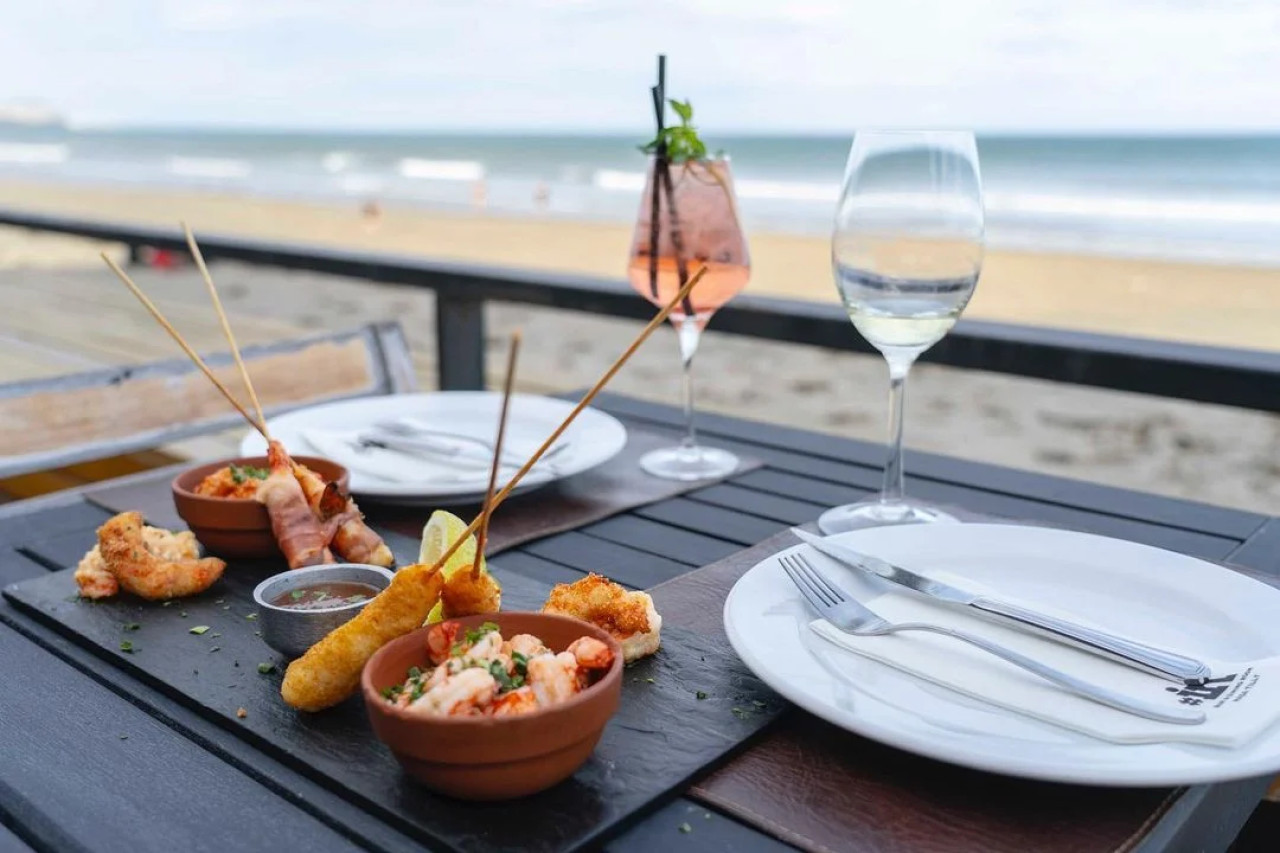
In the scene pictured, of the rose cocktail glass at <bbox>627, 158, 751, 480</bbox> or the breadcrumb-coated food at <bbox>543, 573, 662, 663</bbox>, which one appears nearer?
the breadcrumb-coated food at <bbox>543, 573, 662, 663</bbox>

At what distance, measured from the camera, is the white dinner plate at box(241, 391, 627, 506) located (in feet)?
3.93

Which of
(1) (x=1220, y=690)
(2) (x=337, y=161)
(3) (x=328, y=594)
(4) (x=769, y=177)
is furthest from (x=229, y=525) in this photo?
(2) (x=337, y=161)

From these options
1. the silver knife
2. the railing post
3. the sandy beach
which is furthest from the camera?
the sandy beach

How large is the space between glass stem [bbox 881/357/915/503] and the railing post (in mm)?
1645

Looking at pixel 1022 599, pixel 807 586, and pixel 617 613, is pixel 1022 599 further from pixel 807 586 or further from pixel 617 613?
pixel 617 613

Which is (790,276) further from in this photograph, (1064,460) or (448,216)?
(448,216)

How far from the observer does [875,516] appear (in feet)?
3.84

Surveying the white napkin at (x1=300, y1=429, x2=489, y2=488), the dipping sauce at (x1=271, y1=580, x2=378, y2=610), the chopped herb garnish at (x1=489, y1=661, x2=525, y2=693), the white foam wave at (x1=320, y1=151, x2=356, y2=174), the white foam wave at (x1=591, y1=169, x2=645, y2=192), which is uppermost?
the white foam wave at (x1=320, y1=151, x2=356, y2=174)

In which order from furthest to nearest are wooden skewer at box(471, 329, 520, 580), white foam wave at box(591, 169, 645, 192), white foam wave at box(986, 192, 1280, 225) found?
white foam wave at box(591, 169, 645, 192)
white foam wave at box(986, 192, 1280, 225)
wooden skewer at box(471, 329, 520, 580)

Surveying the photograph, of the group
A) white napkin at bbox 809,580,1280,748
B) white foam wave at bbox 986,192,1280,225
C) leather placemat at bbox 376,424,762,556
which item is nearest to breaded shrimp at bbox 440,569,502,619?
white napkin at bbox 809,580,1280,748

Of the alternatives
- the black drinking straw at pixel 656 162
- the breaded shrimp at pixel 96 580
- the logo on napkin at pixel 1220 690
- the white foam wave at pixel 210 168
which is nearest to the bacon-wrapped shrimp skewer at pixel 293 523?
the breaded shrimp at pixel 96 580

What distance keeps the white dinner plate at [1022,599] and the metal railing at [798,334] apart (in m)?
0.92

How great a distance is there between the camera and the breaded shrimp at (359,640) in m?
0.72

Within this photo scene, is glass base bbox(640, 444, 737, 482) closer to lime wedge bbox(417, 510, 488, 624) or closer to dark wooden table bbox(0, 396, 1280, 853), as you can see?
dark wooden table bbox(0, 396, 1280, 853)
